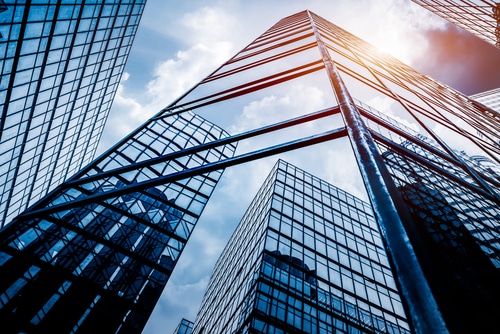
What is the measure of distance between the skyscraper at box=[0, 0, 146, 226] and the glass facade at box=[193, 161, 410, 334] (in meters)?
18.9

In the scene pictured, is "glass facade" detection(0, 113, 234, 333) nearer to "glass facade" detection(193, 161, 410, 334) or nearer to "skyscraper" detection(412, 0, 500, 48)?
"glass facade" detection(193, 161, 410, 334)

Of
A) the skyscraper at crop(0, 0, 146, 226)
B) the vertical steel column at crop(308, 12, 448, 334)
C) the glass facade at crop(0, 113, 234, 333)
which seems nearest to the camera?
the vertical steel column at crop(308, 12, 448, 334)

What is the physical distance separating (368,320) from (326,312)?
3122mm

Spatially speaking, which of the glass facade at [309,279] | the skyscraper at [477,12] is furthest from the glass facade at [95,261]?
the skyscraper at [477,12]

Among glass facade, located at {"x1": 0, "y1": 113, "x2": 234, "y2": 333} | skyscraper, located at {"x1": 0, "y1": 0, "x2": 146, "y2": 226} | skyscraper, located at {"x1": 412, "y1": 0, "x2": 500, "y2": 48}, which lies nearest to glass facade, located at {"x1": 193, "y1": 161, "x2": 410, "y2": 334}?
glass facade, located at {"x1": 0, "y1": 113, "x2": 234, "y2": 333}

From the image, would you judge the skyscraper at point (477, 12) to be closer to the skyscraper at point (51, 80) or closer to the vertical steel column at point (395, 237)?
the vertical steel column at point (395, 237)

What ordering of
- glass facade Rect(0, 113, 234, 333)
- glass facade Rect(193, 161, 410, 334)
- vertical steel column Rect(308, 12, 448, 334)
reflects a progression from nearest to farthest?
vertical steel column Rect(308, 12, 448, 334)
glass facade Rect(0, 113, 234, 333)
glass facade Rect(193, 161, 410, 334)

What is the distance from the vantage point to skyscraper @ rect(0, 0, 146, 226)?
52.9ft

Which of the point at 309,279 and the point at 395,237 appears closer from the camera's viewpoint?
the point at 395,237

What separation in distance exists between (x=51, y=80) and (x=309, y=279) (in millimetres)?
23482

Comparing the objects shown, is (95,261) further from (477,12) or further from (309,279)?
(477,12)

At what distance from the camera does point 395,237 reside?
1.05m

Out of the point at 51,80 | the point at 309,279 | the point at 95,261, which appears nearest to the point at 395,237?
the point at 95,261

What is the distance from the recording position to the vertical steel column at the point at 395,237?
Answer: 2.49ft
